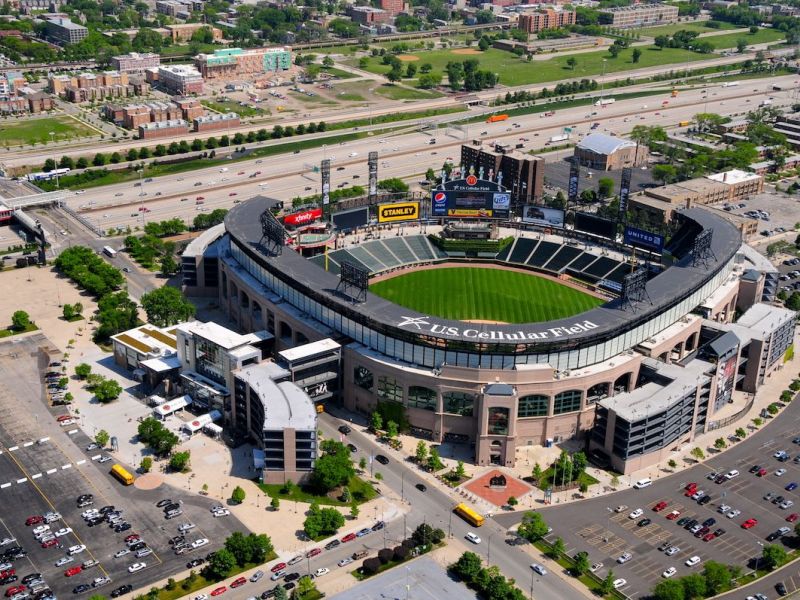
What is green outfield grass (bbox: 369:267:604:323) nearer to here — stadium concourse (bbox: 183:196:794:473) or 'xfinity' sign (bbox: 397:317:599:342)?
stadium concourse (bbox: 183:196:794:473)

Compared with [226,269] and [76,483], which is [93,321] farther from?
[76,483]

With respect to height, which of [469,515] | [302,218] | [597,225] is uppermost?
[302,218]

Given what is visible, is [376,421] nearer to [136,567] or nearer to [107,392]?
[136,567]

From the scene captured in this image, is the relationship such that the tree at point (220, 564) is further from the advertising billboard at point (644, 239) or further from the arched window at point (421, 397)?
the advertising billboard at point (644, 239)

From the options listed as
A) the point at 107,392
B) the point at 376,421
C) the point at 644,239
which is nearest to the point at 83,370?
the point at 107,392

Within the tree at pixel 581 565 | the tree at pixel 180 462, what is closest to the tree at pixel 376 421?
the tree at pixel 180 462

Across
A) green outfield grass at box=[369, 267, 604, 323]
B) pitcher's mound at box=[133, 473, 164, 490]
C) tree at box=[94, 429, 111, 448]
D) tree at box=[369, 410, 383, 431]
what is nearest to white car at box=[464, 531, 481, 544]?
tree at box=[369, 410, 383, 431]
